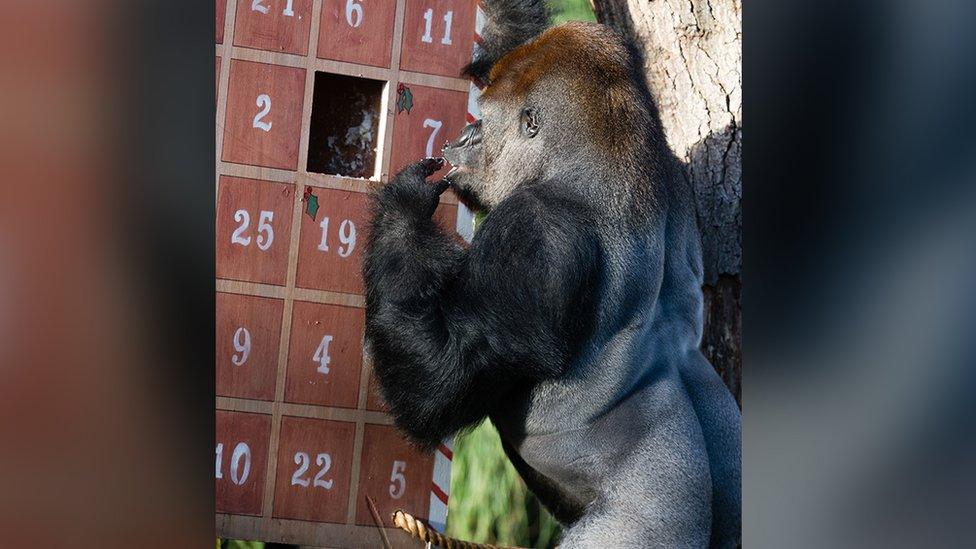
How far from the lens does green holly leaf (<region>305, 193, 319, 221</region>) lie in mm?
1764

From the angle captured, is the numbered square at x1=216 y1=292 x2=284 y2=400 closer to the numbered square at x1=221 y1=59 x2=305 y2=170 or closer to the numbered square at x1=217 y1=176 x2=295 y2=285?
the numbered square at x1=217 y1=176 x2=295 y2=285

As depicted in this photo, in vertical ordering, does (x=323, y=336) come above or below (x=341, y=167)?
below

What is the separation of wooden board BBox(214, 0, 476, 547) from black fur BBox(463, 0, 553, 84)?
4.1 inches

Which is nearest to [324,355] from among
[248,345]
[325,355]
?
[325,355]

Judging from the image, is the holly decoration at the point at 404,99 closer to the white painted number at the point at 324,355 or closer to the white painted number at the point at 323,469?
the white painted number at the point at 324,355

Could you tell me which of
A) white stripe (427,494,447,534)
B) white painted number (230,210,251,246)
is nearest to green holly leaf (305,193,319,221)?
white painted number (230,210,251,246)

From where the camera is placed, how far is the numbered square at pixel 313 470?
5.78ft
